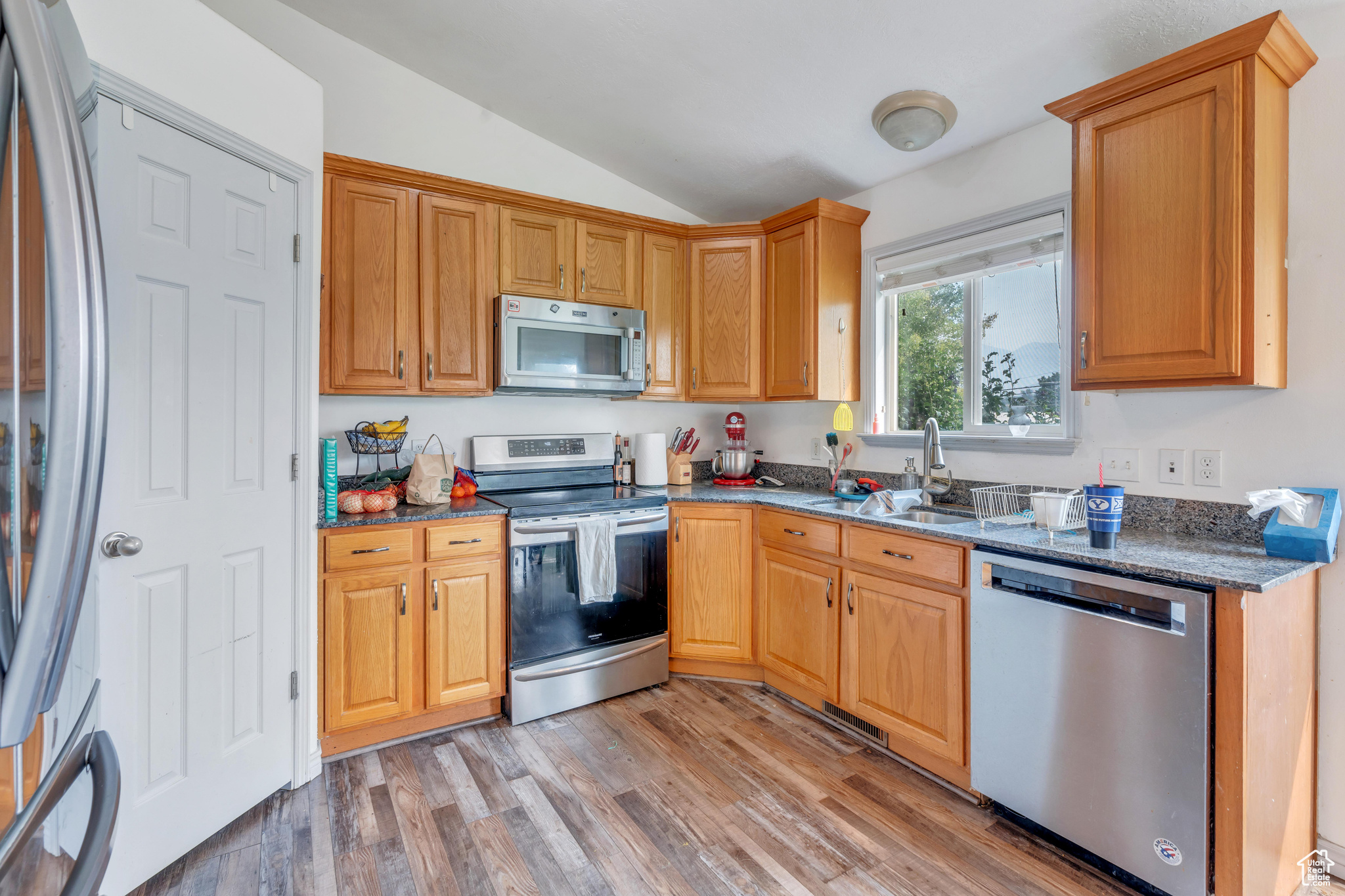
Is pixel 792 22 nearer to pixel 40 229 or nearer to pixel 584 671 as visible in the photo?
pixel 40 229

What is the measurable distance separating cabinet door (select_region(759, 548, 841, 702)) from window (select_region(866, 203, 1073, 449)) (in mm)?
821

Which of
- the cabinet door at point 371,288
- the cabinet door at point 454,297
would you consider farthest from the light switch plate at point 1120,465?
the cabinet door at point 371,288

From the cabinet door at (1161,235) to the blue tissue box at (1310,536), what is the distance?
0.41m

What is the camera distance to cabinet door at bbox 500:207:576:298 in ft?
9.43

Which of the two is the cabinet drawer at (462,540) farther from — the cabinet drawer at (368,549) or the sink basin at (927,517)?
the sink basin at (927,517)

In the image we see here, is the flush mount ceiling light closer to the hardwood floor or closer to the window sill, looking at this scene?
the window sill

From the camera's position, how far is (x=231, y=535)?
1.90m

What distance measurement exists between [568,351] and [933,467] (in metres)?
1.69

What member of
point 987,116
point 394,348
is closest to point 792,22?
point 987,116

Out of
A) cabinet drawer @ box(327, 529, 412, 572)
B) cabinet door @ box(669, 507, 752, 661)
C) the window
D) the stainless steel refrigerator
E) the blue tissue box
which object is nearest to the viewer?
the stainless steel refrigerator

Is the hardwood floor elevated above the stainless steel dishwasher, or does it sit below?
below

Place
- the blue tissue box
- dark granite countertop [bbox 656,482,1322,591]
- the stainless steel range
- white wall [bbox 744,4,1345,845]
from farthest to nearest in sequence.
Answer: the stainless steel range, white wall [bbox 744,4,1345,845], the blue tissue box, dark granite countertop [bbox 656,482,1322,591]

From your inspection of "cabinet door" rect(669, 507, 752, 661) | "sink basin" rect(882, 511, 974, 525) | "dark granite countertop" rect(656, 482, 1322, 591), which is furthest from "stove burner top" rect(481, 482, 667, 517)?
"sink basin" rect(882, 511, 974, 525)

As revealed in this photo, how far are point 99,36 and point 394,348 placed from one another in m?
1.27
